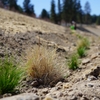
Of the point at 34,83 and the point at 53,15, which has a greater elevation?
the point at 53,15

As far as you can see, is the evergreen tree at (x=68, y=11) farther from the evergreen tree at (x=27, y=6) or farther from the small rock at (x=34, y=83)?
the small rock at (x=34, y=83)

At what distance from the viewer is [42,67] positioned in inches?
193

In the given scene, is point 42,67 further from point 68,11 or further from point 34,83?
point 68,11

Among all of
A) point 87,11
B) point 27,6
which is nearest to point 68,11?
point 27,6

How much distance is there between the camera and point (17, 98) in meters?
3.39

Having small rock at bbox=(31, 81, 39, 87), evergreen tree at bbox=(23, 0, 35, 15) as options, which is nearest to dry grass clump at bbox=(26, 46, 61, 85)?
small rock at bbox=(31, 81, 39, 87)

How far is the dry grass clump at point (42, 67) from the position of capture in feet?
16.0

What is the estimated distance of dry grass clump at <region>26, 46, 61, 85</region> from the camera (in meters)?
4.88

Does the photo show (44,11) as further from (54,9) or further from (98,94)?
(98,94)

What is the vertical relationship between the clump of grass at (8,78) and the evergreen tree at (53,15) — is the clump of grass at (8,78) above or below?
below

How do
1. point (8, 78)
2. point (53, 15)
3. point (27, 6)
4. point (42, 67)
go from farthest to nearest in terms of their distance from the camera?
point (27, 6), point (53, 15), point (42, 67), point (8, 78)

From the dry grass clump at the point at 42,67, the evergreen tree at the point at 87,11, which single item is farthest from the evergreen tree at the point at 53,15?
the dry grass clump at the point at 42,67

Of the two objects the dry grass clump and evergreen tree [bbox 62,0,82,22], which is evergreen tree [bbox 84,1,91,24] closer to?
evergreen tree [bbox 62,0,82,22]

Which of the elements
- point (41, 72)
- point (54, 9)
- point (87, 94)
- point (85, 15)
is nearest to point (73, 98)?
point (87, 94)
